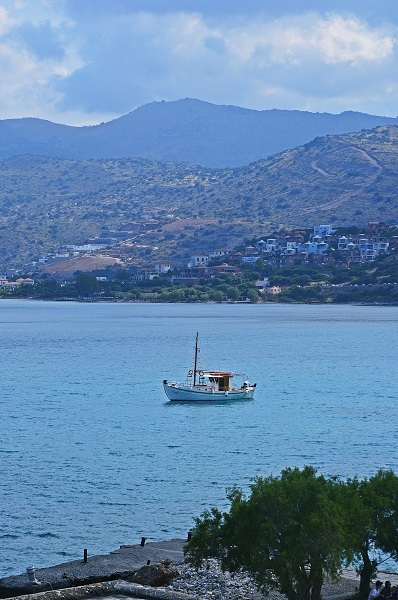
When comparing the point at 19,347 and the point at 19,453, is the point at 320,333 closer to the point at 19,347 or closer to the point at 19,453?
the point at 19,347

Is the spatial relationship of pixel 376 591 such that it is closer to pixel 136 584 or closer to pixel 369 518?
pixel 369 518

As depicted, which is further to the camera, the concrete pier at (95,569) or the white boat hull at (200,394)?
the white boat hull at (200,394)

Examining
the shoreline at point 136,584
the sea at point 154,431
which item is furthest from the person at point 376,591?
the sea at point 154,431

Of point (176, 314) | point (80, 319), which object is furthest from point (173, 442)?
point (176, 314)

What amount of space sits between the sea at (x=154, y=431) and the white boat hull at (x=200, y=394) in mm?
716

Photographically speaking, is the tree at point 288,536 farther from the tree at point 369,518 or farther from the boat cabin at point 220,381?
the boat cabin at point 220,381

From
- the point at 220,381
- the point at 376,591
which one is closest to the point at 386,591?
the point at 376,591

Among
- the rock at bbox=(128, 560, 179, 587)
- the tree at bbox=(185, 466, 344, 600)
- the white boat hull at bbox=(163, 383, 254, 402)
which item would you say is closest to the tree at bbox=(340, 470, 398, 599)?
the tree at bbox=(185, 466, 344, 600)

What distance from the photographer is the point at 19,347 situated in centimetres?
9750

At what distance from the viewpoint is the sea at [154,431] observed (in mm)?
30859

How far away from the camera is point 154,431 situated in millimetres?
48094

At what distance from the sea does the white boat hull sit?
72cm

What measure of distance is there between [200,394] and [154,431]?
11.9 meters

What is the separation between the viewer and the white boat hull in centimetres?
5888
